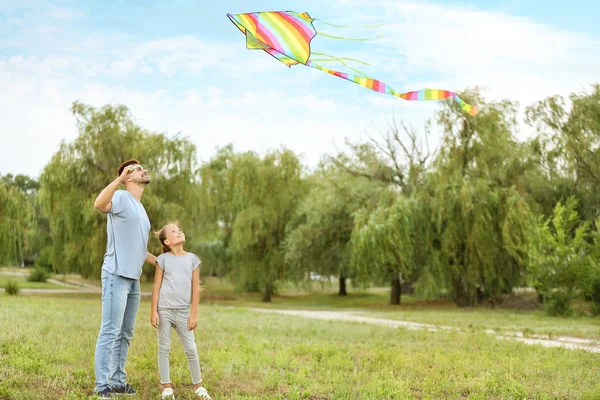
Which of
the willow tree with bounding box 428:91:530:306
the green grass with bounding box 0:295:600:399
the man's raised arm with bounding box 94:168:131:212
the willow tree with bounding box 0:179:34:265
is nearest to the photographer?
the man's raised arm with bounding box 94:168:131:212

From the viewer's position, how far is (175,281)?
581 centimetres

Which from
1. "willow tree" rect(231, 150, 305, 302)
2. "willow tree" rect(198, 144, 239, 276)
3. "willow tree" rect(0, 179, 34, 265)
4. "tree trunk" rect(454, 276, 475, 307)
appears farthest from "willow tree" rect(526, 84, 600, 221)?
"willow tree" rect(0, 179, 34, 265)

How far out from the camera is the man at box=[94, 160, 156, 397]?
5625mm

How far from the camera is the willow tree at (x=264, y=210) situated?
29.3m

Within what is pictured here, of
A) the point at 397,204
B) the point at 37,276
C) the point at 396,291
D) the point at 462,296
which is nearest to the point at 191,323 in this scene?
the point at 397,204

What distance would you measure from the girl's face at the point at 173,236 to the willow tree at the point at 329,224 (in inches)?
808

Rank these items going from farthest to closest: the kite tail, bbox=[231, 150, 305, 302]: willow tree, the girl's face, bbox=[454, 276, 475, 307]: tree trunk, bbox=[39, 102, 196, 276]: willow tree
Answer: bbox=[231, 150, 305, 302]: willow tree < bbox=[454, 276, 475, 307]: tree trunk < bbox=[39, 102, 196, 276]: willow tree < the girl's face < the kite tail

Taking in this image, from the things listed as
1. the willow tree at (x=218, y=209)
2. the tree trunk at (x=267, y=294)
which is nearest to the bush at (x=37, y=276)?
the willow tree at (x=218, y=209)

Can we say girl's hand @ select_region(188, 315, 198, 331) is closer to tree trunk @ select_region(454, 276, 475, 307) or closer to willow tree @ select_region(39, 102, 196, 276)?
willow tree @ select_region(39, 102, 196, 276)

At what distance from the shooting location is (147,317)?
47.2 feet

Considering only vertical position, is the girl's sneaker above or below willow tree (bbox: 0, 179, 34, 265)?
below

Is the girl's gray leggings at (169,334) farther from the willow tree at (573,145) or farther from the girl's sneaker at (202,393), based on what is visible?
the willow tree at (573,145)

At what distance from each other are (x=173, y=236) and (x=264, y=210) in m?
23.6

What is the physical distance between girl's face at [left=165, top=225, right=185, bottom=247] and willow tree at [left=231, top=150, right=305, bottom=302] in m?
23.0
